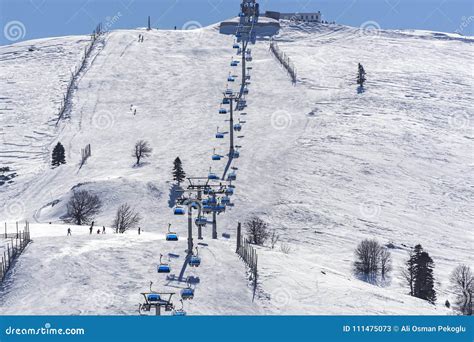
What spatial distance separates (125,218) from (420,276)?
916 inches

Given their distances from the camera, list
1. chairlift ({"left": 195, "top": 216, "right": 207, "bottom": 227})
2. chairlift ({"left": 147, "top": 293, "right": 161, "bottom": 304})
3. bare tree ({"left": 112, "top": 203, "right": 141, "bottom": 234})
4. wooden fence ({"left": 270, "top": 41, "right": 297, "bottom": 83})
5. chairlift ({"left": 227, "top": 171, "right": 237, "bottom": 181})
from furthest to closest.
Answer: wooden fence ({"left": 270, "top": 41, "right": 297, "bottom": 83}) < chairlift ({"left": 227, "top": 171, "right": 237, "bottom": 181}) < bare tree ({"left": 112, "top": 203, "right": 141, "bottom": 234}) < chairlift ({"left": 195, "top": 216, "right": 207, "bottom": 227}) < chairlift ({"left": 147, "top": 293, "right": 161, "bottom": 304})

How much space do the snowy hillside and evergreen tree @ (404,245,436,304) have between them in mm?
967

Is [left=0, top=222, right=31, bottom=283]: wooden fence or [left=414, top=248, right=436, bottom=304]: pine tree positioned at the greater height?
[left=0, top=222, right=31, bottom=283]: wooden fence

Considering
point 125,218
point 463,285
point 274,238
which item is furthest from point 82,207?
point 463,285

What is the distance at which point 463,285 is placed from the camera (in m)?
62.0

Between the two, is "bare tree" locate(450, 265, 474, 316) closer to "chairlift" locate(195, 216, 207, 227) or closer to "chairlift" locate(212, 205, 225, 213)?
"chairlift" locate(212, 205, 225, 213)

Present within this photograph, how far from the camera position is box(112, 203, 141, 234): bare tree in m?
67.4

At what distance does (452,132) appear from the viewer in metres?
103

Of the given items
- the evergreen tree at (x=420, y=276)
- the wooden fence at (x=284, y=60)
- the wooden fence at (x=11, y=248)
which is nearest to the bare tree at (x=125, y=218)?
the wooden fence at (x=11, y=248)

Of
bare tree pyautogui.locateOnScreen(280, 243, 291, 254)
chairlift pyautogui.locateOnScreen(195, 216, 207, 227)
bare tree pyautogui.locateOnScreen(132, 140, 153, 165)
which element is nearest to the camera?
chairlift pyautogui.locateOnScreen(195, 216, 207, 227)

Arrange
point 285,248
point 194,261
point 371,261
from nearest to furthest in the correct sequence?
point 194,261 → point 371,261 → point 285,248

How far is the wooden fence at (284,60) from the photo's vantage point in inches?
4793

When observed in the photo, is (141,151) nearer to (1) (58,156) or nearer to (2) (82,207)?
(1) (58,156)

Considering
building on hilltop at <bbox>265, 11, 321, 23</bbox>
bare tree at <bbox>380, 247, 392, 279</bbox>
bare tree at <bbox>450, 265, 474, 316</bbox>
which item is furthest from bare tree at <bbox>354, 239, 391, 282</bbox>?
building on hilltop at <bbox>265, 11, 321, 23</bbox>
